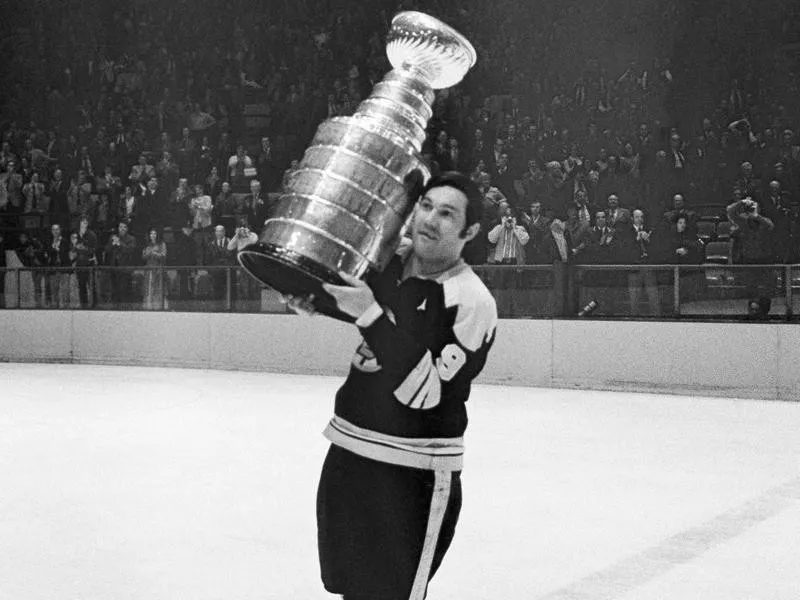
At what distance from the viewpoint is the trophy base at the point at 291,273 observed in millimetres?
2119

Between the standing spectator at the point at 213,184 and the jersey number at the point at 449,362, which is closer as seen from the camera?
the jersey number at the point at 449,362

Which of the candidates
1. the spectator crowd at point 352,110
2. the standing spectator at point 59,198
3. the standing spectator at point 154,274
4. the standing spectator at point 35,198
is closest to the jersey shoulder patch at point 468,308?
the spectator crowd at point 352,110

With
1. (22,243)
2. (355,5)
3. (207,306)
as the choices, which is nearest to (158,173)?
(22,243)

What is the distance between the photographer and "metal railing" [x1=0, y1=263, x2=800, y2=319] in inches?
405

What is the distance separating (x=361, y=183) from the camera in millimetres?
2166

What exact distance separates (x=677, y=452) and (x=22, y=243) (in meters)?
10.2

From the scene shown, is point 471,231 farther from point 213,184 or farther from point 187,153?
point 187,153

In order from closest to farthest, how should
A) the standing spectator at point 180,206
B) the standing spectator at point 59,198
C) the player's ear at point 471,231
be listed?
the player's ear at point 471,231 < the standing spectator at point 180,206 < the standing spectator at point 59,198

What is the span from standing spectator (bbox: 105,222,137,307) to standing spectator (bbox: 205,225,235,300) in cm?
107

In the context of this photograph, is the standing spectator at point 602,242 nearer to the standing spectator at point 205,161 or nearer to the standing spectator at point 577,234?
the standing spectator at point 577,234

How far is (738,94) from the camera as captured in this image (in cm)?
1452

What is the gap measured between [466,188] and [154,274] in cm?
1089

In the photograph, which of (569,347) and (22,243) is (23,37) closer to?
(22,243)

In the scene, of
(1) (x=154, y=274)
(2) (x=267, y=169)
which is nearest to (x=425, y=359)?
(1) (x=154, y=274)
